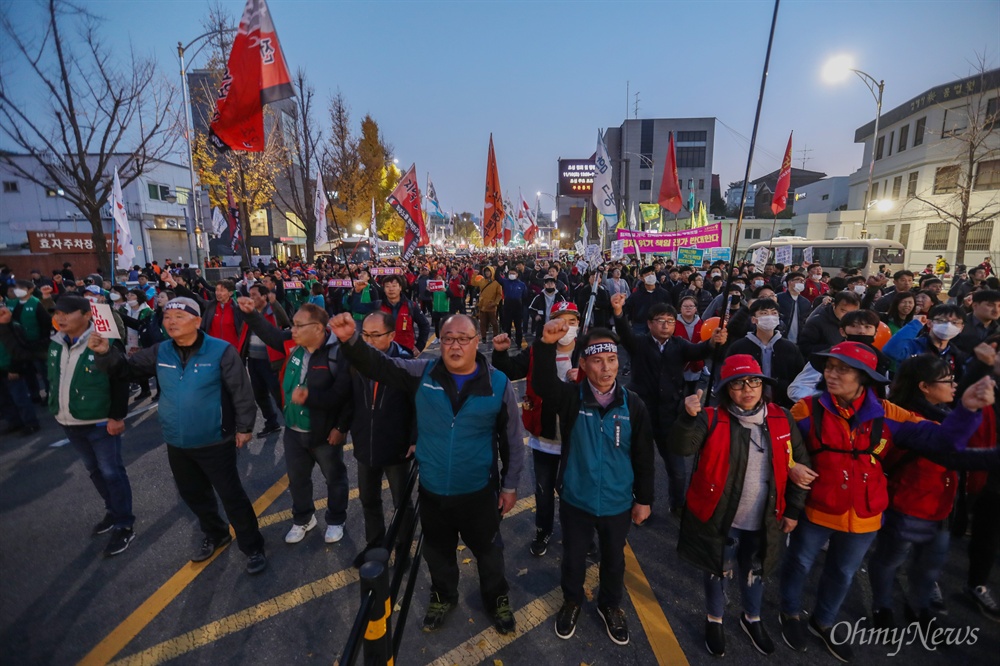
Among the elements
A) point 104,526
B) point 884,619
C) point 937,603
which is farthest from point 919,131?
point 104,526

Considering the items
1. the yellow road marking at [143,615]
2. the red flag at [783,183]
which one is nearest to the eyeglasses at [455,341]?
the yellow road marking at [143,615]

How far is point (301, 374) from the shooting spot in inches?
157

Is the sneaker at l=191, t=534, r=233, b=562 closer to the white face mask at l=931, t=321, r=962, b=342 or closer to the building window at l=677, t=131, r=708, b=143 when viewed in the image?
the white face mask at l=931, t=321, r=962, b=342

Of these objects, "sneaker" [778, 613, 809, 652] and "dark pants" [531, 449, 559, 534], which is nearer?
"sneaker" [778, 613, 809, 652]

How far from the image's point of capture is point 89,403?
12.9 feet

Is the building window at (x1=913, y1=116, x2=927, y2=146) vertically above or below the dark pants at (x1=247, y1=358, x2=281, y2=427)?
above

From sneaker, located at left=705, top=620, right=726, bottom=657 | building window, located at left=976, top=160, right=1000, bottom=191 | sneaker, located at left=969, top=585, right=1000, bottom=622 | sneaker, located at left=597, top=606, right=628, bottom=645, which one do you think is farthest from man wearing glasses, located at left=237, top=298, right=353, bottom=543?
building window, located at left=976, top=160, right=1000, bottom=191

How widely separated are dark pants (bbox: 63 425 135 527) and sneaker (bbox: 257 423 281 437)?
230 cm

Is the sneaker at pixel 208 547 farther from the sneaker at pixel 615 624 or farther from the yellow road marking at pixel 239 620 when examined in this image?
the sneaker at pixel 615 624

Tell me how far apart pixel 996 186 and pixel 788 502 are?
37825mm

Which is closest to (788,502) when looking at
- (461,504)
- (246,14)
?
(461,504)

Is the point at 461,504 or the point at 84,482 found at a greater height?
the point at 461,504

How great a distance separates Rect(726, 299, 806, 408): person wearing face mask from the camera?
4.58 meters

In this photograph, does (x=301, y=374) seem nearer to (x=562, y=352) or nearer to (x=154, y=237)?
(x=562, y=352)
